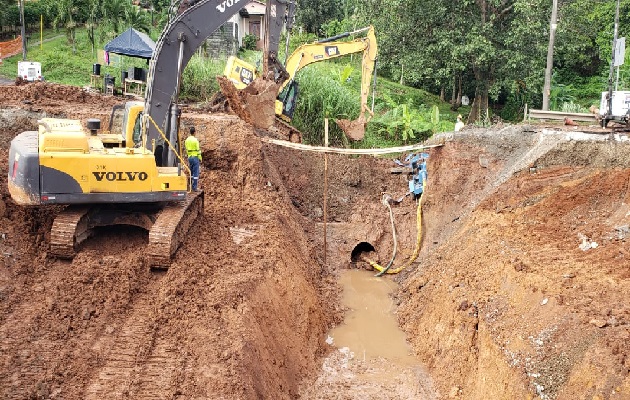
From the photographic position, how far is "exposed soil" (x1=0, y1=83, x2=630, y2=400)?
812 cm

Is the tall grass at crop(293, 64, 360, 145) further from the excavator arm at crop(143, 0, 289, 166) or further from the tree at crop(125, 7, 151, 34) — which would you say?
the tree at crop(125, 7, 151, 34)

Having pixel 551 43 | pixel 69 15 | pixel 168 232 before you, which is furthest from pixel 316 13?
pixel 168 232

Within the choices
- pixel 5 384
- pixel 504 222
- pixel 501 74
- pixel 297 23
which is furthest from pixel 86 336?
pixel 297 23

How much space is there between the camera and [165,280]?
10.2 m

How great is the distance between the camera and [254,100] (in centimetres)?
1812

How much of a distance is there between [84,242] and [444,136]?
10.4 meters

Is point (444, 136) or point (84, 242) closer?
point (84, 242)

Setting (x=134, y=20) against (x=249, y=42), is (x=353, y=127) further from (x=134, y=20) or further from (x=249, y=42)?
(x=249, y=42)

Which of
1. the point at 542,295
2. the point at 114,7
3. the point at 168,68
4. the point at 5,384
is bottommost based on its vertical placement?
the point at 5,384

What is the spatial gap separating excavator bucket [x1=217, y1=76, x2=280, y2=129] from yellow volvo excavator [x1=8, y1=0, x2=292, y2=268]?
540 cm

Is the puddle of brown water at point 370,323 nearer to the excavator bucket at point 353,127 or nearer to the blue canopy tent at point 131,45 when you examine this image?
the excavator bucket at point 353,127

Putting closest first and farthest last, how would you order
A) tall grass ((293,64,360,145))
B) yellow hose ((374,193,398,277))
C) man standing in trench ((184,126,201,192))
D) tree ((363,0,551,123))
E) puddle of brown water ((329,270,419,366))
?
puddle of brown water ((329,270,419,366))
man standing in trench ((184,126,201,192))
yellow hose ((374,193,398,277))
tall grass ((293,64,360,145))
tree ((363,0,551,123))

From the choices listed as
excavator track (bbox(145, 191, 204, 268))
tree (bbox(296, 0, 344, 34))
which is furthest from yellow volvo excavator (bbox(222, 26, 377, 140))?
tree (bbox(296, 0, 344, 34))

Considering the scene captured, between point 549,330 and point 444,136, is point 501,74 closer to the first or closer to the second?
point 444,136
